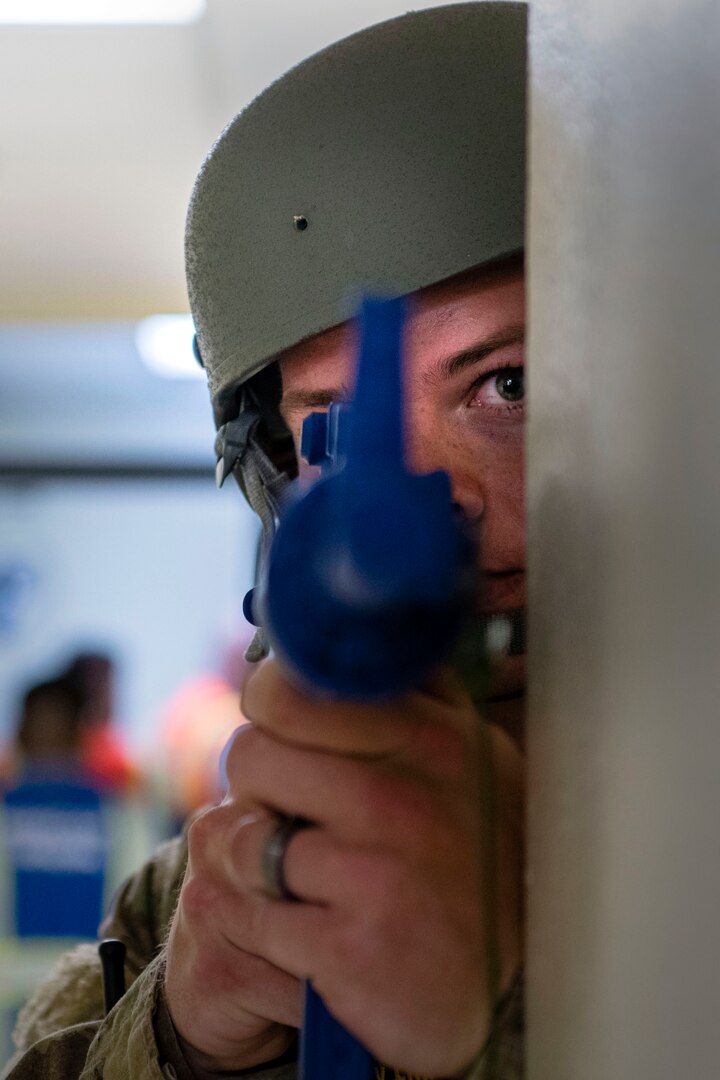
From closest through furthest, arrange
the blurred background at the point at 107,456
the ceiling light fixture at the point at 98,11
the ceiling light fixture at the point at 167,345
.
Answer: the ceiling light fixture at the point at 98,11, the blurred background at the point at 107,456, the ceiling light fixture at the point at 167,345

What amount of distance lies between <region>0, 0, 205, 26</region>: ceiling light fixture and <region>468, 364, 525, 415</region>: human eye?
1.31 meters

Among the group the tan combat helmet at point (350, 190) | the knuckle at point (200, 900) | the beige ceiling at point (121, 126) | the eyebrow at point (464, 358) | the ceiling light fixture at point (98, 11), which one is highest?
→ the ceiling light fixture at point (98, 11)

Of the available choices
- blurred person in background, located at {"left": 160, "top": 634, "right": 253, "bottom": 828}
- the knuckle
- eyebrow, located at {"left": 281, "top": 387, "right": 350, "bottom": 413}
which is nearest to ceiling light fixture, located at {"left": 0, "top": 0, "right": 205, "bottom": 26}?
eyebrow, located at {"left": 281, "top": 387, "right": 350, "bottom": 413}

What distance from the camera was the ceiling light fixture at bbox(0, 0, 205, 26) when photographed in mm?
1793

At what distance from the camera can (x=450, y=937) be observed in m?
0.42

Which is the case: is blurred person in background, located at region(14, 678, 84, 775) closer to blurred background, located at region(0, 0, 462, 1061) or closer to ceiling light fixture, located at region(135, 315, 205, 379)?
blurred background, located at region(0, 0, 462, 1061)

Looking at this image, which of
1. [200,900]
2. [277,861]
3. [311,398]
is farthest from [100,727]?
[277,861]

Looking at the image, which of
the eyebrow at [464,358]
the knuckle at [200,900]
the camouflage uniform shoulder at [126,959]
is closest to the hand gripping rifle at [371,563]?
the knuckle at [200,900]

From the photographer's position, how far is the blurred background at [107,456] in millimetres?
1966

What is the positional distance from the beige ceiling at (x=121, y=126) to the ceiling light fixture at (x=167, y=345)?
0.31ft

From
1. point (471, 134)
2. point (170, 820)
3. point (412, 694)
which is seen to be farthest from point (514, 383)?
point (170, 820)

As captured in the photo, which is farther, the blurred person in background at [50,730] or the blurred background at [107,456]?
the blurred person in background at [50,730]

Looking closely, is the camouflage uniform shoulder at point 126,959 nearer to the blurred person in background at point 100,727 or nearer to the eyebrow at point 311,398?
the eyebrow at point 311,398

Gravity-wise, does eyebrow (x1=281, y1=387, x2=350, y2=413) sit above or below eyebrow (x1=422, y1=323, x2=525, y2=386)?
below
